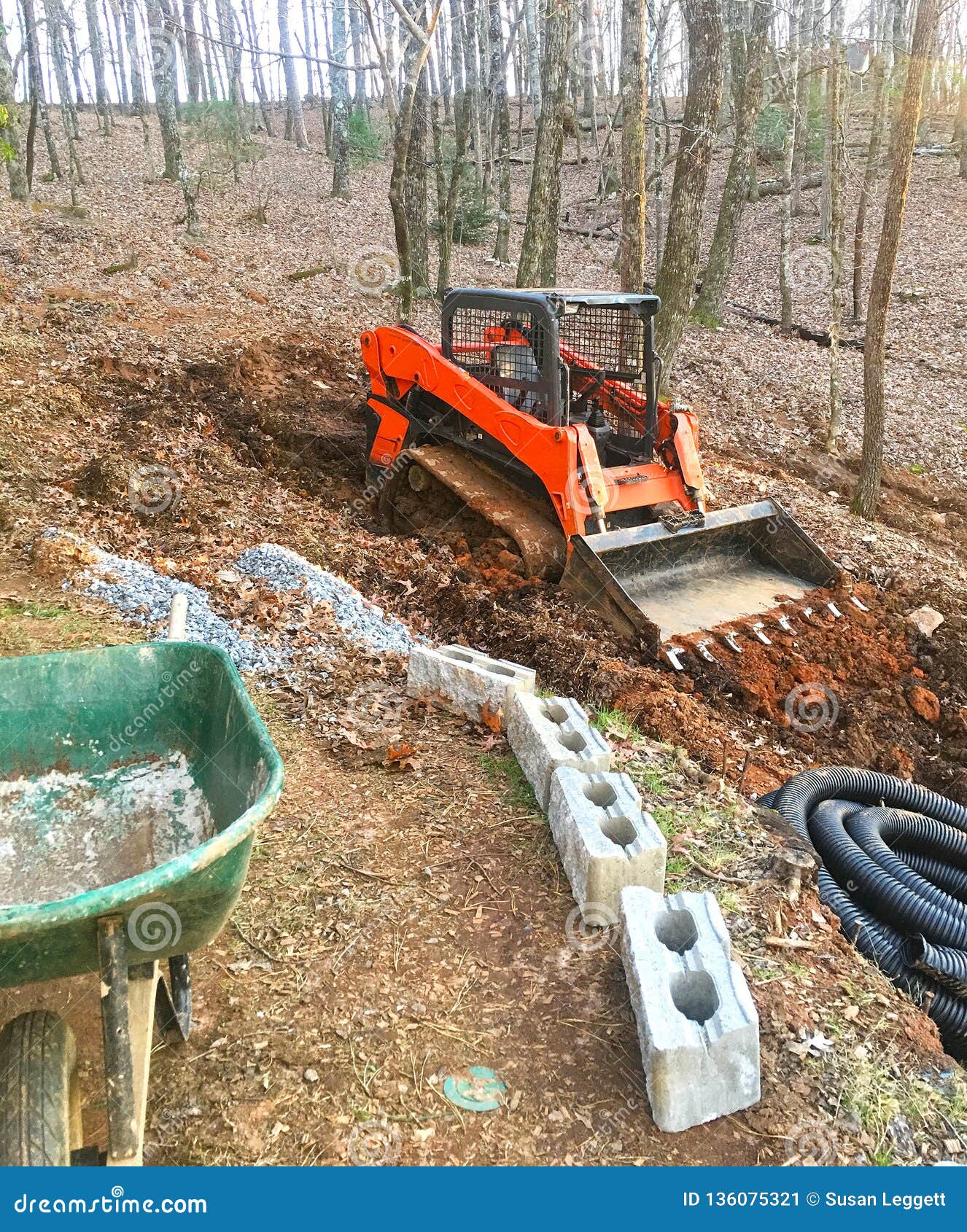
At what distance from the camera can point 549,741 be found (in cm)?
420

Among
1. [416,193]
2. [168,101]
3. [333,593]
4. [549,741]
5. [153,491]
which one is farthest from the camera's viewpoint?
[168,101]

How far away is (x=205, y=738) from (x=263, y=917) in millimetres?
762

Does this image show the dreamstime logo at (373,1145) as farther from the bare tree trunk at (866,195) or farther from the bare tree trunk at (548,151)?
the bare tree trunk at (866,195)

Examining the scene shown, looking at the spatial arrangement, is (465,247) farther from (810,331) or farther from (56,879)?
(56,879)

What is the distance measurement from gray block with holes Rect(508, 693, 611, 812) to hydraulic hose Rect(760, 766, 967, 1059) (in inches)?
46.4

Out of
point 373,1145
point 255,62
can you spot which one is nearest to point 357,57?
point 255,62

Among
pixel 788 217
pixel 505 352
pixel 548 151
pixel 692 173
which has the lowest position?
pixel 505 352

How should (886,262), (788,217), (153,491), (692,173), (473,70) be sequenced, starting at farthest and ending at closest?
(473,70), (788,217), (692,173), (886,262), (153,491)

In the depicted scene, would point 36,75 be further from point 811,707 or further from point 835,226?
point 811,707

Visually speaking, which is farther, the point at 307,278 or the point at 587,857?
the point at 307,278

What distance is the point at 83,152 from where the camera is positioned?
23.0m

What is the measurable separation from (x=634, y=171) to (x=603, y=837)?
26.1 ft

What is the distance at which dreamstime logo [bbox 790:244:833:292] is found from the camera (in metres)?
17.6

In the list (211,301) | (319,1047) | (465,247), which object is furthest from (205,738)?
(465,247)
